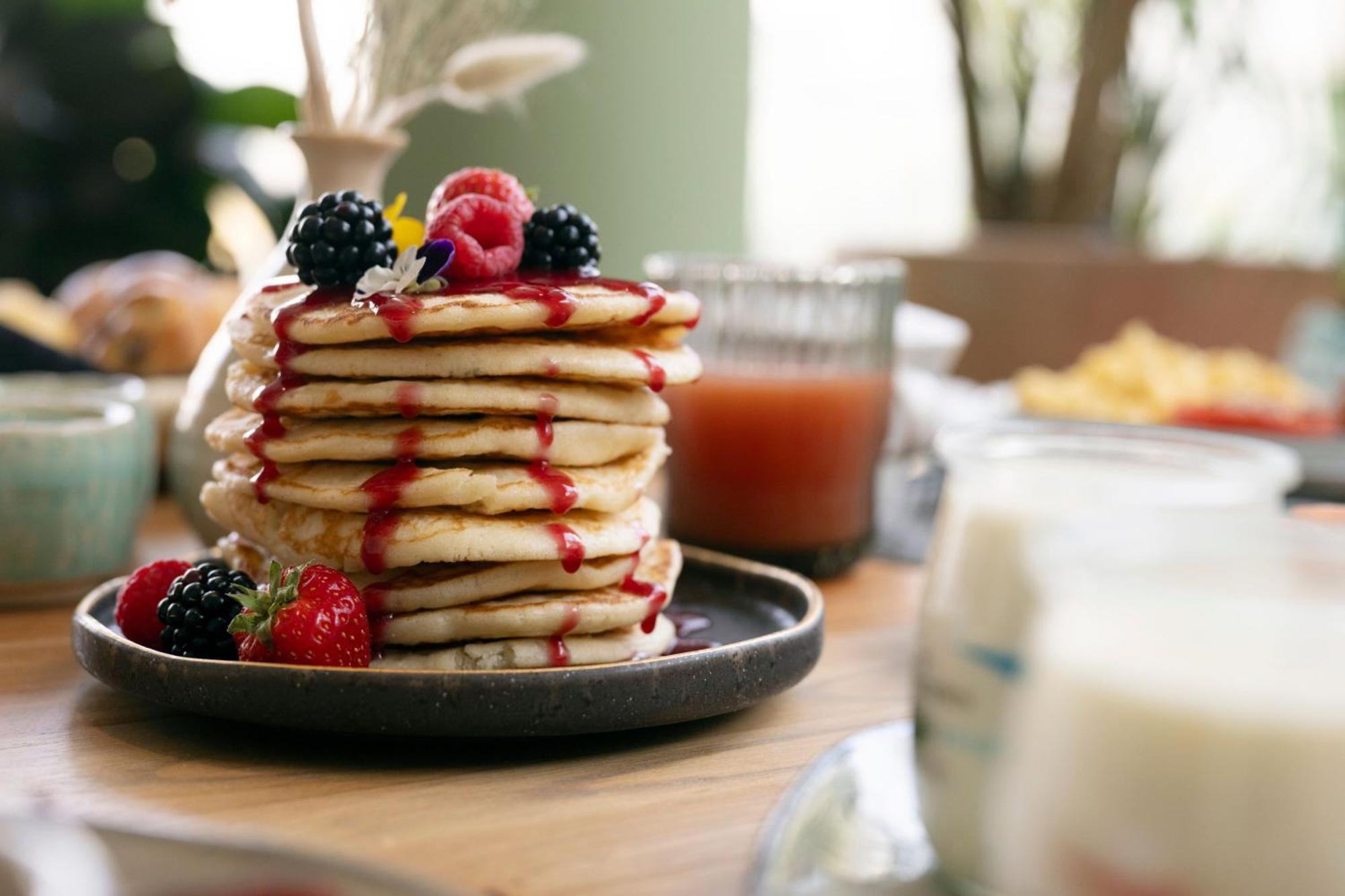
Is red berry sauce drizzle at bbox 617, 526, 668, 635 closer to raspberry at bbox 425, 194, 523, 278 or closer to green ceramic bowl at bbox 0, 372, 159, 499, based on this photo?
raspberry at bbox 425, 194, 523, 278

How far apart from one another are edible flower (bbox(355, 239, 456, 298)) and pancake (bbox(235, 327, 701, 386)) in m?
0.04

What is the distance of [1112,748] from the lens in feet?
1.75

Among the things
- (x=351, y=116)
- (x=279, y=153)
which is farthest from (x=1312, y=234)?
(x=351, y=116)

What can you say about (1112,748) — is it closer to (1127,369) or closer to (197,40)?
(1127,369)

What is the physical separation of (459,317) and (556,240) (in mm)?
159

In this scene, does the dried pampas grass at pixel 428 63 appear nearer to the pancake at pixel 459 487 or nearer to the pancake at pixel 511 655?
the pancake at pixel 459 487

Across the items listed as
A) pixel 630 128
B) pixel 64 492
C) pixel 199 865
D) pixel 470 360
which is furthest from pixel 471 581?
pixel 630 128

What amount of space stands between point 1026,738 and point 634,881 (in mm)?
245

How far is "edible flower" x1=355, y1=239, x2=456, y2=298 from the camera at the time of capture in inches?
37.5

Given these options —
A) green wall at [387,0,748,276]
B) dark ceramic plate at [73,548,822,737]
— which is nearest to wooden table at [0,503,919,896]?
dark ceramic plate at [73,548,822,737]

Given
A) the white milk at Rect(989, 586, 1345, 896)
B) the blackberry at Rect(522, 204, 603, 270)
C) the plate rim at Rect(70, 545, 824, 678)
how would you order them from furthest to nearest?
the blackberry at Rect(522, 204, 603, 270)
the plate rim at Rect(70, 545, 824, 678)
the white milk at Rect(989, 586, 1345, 896)

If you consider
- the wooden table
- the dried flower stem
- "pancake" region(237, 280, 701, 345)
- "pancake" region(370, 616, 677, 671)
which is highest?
the dried flower stem

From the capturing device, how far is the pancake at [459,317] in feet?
3.00

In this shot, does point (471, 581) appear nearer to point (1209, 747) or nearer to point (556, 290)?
point (556, 290)
